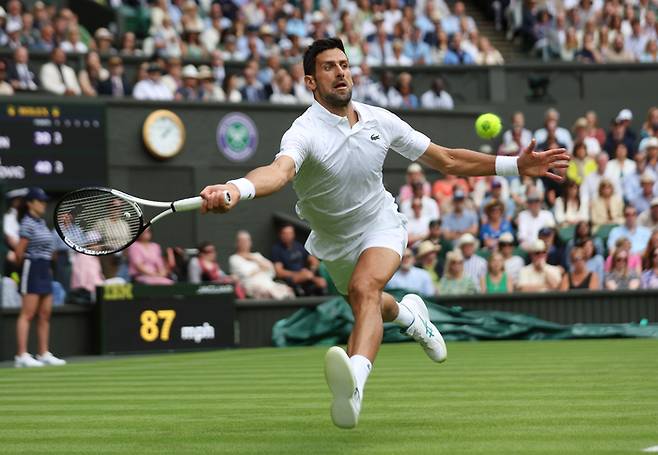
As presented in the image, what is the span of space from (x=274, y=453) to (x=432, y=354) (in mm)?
3126

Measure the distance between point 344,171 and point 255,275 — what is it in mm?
10964

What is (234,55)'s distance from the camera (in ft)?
72.0

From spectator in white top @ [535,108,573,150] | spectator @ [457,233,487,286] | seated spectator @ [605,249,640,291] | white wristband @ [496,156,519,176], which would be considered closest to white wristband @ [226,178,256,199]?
white wristband @ [496,156,519,176]

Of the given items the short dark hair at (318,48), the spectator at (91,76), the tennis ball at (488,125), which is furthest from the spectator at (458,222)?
the short dark hair at (318,48)

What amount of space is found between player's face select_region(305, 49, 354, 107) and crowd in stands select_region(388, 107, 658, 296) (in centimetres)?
1005

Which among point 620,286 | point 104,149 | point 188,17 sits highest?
point 188,17

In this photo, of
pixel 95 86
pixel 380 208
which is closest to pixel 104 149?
pixel 95 86

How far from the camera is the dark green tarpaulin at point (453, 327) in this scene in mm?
17109

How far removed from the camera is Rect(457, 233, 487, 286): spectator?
18188 millimetres

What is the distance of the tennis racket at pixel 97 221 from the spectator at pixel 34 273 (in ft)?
27.9

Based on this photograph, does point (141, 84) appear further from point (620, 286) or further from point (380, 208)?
point (380, 208)

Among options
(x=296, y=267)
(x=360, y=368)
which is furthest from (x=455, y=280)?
(x=360, y=368)

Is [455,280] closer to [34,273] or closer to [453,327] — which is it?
[453,327]

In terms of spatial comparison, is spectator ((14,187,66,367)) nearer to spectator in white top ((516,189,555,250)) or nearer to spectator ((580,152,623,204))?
spectator in white top ((516,189,555,250))
